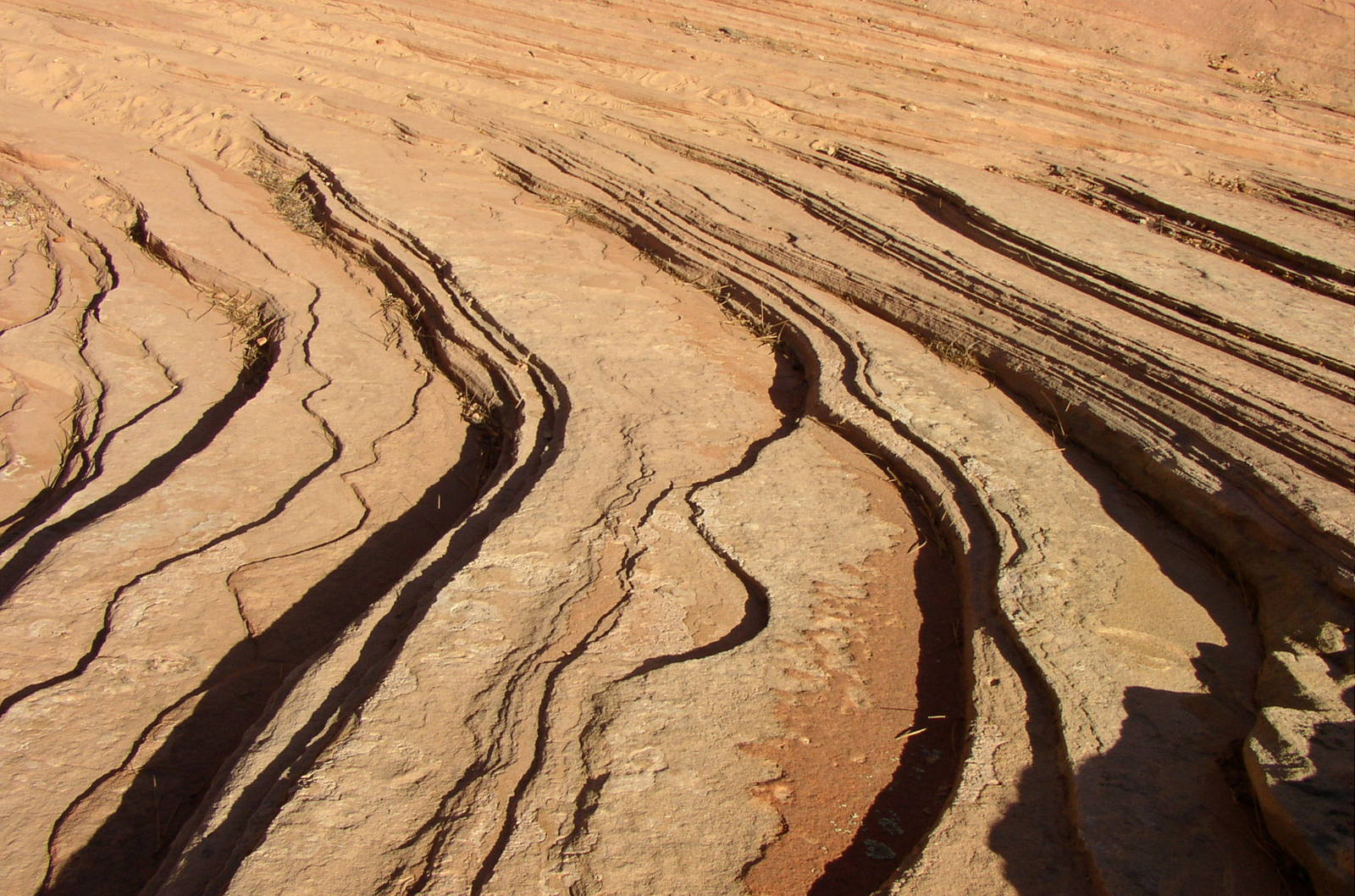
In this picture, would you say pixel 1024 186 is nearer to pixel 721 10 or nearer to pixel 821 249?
pixel 821 249

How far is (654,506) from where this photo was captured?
290 centimetres

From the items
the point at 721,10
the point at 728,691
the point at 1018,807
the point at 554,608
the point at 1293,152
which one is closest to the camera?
the point at 1018,807

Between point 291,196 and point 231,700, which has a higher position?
point 291,196

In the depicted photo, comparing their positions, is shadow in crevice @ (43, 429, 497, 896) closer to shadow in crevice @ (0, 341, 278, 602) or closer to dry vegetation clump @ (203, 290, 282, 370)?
shadow in crevice @ (0, 341, 278, 602)

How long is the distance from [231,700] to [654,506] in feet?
3.86

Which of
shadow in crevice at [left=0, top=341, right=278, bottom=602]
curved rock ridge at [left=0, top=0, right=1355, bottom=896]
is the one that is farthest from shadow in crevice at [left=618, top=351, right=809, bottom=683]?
shadow in crevice at [left=0, top=341, right=278, bottom=602]

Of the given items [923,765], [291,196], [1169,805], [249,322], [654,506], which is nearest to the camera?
[1169,805]

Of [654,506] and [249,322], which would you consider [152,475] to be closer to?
[249,322]

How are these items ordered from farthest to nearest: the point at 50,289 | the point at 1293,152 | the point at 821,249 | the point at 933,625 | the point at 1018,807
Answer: the point at 1293,152
the point at 821,249
the point at 50,289
the point at 933,625
the point at 1018,807

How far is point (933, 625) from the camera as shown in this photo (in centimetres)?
259

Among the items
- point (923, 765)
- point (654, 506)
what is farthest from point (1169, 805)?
point (654, 506)

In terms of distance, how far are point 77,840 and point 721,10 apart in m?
9.67

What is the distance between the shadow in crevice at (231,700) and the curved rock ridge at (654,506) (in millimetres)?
11

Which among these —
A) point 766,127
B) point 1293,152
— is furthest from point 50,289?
point 1293,152
